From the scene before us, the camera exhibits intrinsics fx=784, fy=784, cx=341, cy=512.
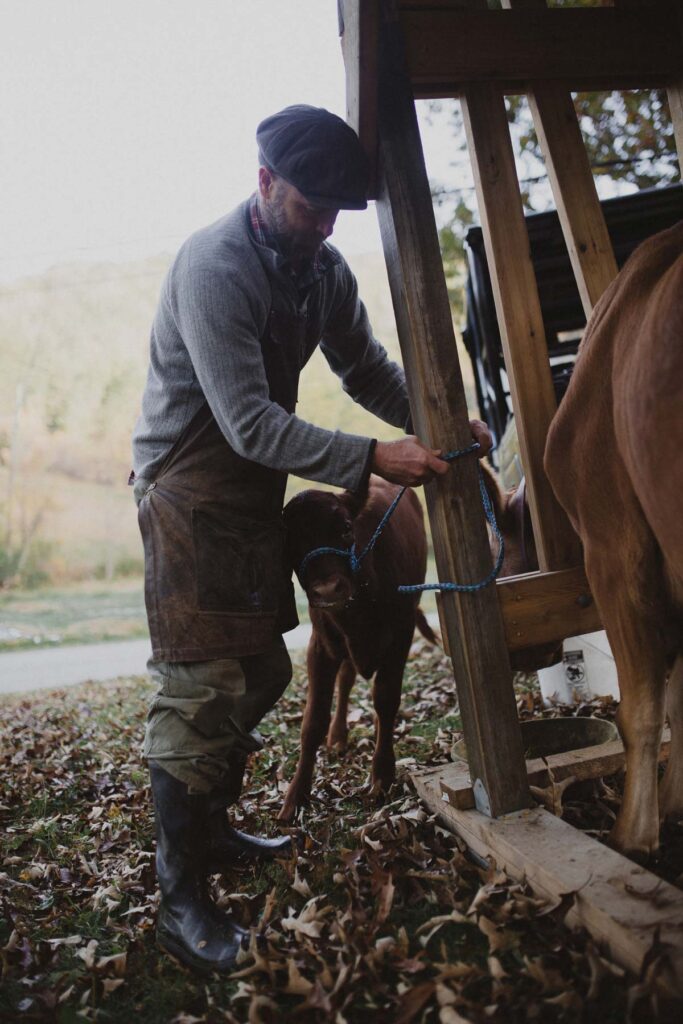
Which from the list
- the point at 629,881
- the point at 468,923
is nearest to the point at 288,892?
the point at 468,923

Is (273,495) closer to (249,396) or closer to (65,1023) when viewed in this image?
(249,396)

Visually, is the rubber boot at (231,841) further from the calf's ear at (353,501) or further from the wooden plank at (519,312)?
the wooden plank at (519,312)

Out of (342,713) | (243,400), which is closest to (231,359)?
(243,400)

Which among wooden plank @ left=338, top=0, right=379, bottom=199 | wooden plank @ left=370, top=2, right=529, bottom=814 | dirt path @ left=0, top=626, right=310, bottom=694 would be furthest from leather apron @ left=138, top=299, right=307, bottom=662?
dirt path @ left=0, top=626, right=310, bottom=694

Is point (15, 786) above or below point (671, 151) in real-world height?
below

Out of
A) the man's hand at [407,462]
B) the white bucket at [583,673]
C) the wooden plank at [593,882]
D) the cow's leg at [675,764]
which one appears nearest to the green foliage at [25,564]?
the white bucket at [583,673]

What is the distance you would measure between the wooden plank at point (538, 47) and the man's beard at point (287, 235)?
25.9 inches

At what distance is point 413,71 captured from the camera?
279 centimetres

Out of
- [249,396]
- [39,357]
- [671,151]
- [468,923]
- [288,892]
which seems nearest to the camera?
[468,923]

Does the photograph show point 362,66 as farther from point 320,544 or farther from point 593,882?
point 593,882

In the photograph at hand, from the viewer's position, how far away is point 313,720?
3.79m

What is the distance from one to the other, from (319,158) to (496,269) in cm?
79

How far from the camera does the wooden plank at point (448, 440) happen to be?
269 cm

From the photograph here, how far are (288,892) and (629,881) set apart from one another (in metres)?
1.22
